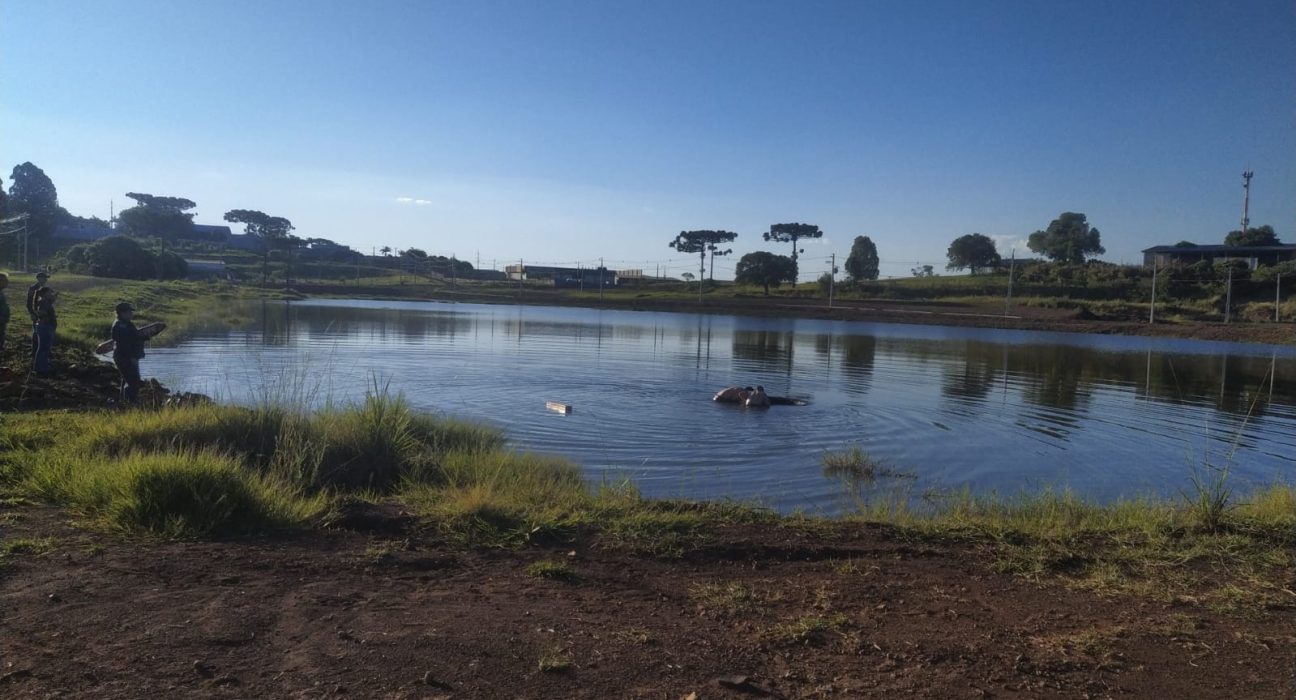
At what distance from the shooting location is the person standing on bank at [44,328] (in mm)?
14492

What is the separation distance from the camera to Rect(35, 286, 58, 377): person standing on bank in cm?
1449

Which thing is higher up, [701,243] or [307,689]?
[701,243]

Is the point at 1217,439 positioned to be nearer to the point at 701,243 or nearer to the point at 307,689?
the point at 307,689

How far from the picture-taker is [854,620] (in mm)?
5129

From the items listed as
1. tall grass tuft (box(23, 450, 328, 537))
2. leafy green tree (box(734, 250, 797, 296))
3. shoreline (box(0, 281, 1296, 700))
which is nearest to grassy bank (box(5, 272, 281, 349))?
tall grass tuft (box(23, 450, 328, 537))

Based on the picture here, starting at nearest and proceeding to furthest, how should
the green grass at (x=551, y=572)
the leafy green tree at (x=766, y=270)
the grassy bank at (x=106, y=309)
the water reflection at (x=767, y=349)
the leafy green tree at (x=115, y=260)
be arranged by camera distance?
the green grass at (x=551, y=572)
the grassy bank at (x=106, y=309)
the water reflection at (x=767, y=349)
the leafy green tree at (x=115, y=260)
the leafy green tree at (x=766, y=270)

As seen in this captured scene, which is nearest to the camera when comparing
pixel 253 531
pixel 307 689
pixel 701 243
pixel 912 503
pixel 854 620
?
pixel 307 689

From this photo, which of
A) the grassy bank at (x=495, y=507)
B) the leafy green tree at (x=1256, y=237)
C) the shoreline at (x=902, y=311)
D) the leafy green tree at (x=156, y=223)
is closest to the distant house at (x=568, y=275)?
the shoreline at (x=902, y=311)

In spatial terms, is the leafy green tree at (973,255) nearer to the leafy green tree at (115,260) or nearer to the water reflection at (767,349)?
the water reflection at (767,349)

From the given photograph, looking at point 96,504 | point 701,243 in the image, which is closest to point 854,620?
point 96,504

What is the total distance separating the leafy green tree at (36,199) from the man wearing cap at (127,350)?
6504cm

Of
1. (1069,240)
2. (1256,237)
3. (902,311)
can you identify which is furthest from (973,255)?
(902,311)

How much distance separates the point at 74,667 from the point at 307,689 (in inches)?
45.4

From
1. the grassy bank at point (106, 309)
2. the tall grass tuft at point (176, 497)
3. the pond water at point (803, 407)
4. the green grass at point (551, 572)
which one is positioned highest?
the grassy bank at point (106, 309)
